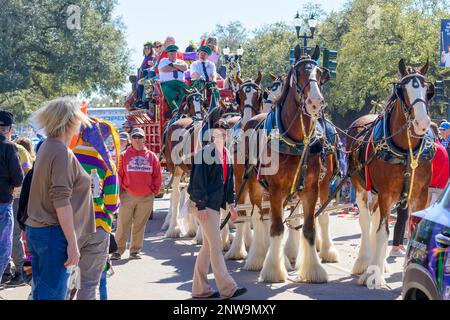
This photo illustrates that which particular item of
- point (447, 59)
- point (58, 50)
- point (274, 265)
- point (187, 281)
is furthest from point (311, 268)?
point (58, 50)

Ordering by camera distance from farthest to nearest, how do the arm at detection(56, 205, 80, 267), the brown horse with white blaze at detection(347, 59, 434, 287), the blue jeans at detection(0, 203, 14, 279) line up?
the brown horse with white blaze at detection(347, 59, 434, 287) → the blue jeans at detection(0, 203, 14, 279) → the arm at detection(56, 205, 80, 267)

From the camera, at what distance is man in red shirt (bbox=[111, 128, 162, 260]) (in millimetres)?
11875

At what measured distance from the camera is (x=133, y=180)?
11859 millimetres

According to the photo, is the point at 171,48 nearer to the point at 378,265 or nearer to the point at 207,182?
the point at 207,182

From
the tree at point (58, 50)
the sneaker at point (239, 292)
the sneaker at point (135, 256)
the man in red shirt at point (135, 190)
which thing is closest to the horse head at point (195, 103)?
the man in red shirt at point (135, 190)

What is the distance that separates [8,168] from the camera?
334 inches

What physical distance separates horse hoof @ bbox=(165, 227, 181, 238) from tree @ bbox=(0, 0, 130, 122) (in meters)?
23.3

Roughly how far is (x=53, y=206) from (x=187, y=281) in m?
4.58

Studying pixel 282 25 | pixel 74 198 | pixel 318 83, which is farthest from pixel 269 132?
pixel 282 25

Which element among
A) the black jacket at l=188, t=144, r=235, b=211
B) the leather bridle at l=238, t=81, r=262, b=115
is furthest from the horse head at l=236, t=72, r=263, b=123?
the black jacket at l=188, t=144, r=235, b=211

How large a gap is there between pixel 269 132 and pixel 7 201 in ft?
11.2

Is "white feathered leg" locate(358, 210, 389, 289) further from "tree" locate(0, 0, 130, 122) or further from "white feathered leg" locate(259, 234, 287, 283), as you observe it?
"tree" locate(0, 0, 130, 122)

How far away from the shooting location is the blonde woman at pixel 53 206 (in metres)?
5.52
